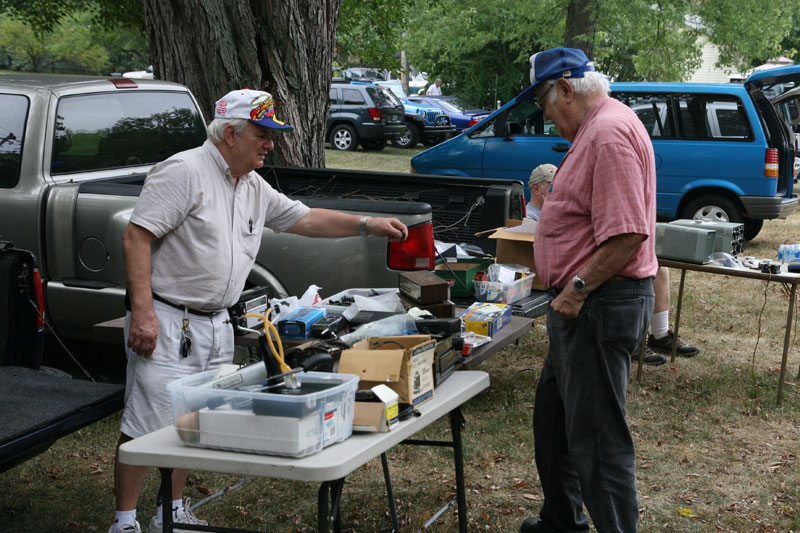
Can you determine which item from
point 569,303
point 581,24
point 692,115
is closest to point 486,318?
point 569,303

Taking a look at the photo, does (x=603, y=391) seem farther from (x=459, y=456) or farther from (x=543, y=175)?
(x=543, y=175)

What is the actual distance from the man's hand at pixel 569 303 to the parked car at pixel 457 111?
21.4 metres

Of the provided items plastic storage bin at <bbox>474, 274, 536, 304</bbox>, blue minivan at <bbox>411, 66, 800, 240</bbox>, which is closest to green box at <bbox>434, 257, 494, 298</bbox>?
plastic storage bin at <bbox>474, 274, 536, 304</bbox>

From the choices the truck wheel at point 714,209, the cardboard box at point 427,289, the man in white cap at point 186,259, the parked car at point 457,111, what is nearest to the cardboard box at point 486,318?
the cardboard box at point 427,289

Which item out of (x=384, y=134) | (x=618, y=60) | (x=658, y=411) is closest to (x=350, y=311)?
(x=658, y=411)

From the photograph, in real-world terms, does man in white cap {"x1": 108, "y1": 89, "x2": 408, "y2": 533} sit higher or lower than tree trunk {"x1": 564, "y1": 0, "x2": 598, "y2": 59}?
lower

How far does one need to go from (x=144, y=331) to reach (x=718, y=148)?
360 inches

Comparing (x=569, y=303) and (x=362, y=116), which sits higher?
(x=362, y=116)

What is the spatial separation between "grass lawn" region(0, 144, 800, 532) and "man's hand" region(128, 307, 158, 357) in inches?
45.4

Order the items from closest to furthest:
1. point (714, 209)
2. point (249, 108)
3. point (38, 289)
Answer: point (249, 108), point (38, 289), point (714, 209)

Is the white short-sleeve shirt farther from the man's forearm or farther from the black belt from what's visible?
the man's forearm

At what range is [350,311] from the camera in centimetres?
361

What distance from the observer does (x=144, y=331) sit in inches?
128

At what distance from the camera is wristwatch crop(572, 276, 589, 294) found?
3.14 meters
